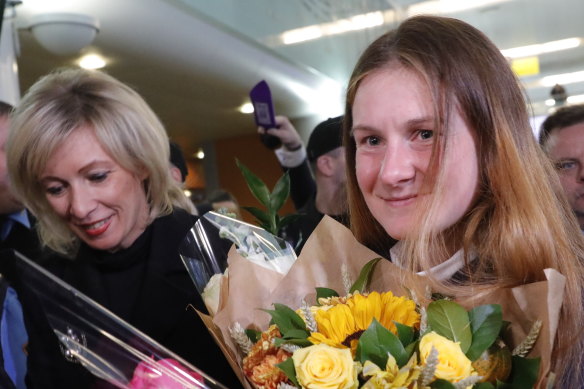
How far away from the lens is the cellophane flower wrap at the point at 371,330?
23.6 inches

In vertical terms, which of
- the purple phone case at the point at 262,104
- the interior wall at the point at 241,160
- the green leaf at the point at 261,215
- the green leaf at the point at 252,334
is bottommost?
the green leaf at the point at 252,334

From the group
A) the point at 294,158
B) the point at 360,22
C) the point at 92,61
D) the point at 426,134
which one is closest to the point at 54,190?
the point at 426,134

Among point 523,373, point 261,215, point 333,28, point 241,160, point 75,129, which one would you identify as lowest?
point 523,373

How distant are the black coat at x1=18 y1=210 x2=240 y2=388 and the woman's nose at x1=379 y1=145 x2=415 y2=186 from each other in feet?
1.44

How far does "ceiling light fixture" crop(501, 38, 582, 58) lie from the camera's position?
25.6 feet

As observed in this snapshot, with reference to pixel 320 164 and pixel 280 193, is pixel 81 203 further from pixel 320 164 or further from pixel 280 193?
pixel 320 164

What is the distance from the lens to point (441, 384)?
58 cm

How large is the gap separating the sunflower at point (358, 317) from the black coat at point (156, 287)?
0.38m

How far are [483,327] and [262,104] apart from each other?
1.33m

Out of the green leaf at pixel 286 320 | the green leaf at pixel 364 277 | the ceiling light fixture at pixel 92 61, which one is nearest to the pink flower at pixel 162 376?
the green leaf at pixel 286 320

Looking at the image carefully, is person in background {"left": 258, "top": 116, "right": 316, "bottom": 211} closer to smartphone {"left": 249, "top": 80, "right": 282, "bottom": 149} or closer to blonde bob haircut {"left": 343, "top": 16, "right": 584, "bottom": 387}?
smartphone {"left": 249, "top": 80, "right": 282, "bottom": 149}

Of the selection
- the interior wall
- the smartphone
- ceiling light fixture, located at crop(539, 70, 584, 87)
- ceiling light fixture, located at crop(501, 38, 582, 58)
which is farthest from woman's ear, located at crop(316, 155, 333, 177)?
ceiling light fixture, located at crop(539, 70, 584, 87)

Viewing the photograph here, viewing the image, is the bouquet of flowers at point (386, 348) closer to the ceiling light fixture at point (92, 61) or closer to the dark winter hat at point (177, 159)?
the dark winter hat at point (177, 159)

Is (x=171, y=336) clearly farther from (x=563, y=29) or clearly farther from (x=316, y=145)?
(x=563, y=29)
